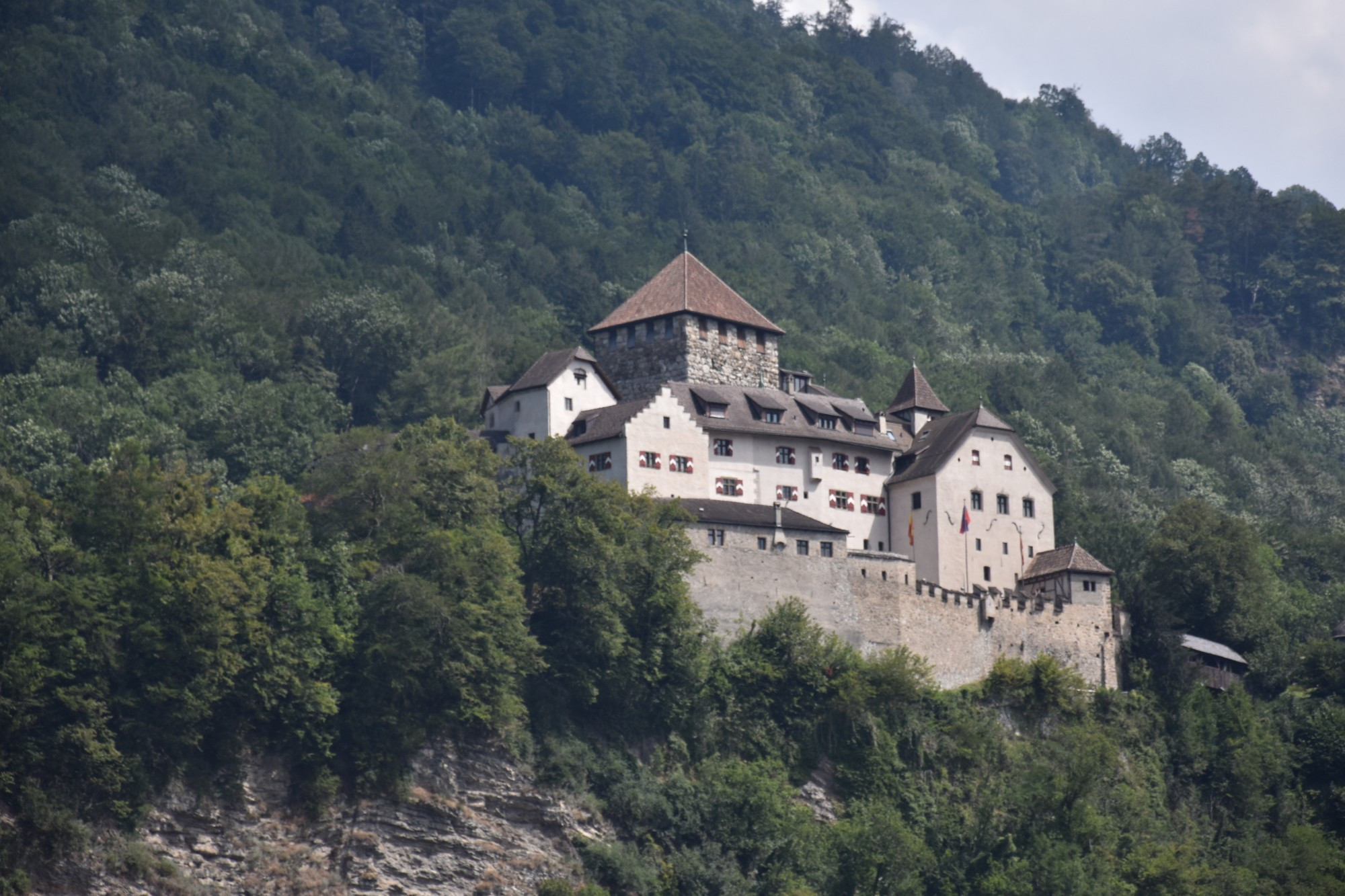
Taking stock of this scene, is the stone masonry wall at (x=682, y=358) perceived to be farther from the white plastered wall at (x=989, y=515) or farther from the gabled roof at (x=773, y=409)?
the white plastered wall at (x=989, y=515)

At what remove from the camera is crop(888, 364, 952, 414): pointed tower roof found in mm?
90438

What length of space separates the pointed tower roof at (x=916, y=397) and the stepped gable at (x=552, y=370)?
12.6 meters

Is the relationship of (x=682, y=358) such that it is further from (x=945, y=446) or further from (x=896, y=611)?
(x=896, y=611)

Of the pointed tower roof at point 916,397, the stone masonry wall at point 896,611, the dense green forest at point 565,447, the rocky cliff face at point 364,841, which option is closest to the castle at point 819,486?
the stone masonry wall at point 896,611

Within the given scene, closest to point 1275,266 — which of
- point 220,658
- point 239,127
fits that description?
point 239,127

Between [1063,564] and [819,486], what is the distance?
30.7 ft

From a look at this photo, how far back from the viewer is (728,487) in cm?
8175

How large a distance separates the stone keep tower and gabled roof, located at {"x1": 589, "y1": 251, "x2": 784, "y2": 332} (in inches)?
1.5

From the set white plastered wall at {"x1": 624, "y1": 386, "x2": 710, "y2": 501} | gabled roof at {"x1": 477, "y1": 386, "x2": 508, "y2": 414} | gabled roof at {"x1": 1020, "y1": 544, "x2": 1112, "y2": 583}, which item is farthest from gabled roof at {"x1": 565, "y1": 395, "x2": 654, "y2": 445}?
gabled roof at {"x1": 1020, "y1": 544, "x2": 1112, "y2": 583}

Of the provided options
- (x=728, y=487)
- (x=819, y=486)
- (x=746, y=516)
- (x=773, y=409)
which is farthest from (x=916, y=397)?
(x=746, y=516)

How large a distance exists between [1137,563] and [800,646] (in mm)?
20445

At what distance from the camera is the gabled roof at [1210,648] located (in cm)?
8288

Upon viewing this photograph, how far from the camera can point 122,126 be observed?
13025 centimetres

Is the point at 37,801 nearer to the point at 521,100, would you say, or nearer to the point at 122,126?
the point at 122,126
